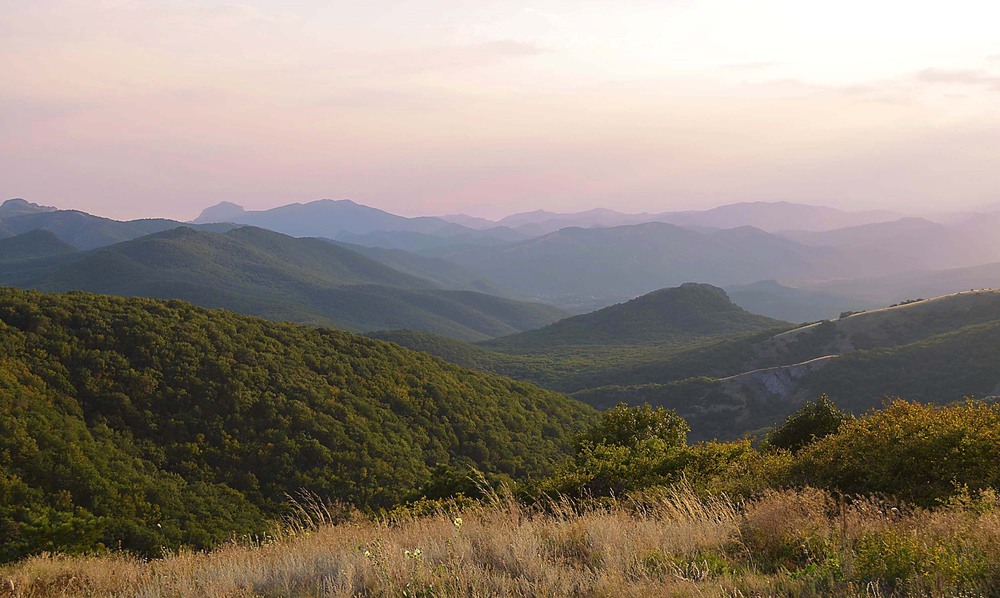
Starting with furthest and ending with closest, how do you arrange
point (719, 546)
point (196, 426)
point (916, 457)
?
1. point (196, 426)
2. point (916, 457)
3. point (719, 546)

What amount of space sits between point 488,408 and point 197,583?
3954 cm

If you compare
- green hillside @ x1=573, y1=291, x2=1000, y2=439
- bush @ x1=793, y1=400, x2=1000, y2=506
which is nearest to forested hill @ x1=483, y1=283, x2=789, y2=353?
green hillside @ x1=573, y1=291, x2=1000, y2=439

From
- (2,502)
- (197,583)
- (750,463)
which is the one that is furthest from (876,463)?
(2,502)

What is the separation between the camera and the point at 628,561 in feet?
20.6

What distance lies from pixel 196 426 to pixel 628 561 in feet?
97.8

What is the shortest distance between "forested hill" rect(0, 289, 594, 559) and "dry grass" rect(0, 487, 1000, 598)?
10833mm

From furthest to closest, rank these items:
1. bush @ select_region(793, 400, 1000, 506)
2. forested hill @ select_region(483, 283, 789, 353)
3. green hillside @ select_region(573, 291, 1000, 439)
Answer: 1. forested hill @ select_region(483, 283, 789, 353)
2. green hillside @ select_region(573, 291, 1000, 439)
3. bush @ select_region(793, 400, 1000, 506)

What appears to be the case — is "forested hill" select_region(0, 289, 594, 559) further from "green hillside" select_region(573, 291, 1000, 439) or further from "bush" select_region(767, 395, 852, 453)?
"green hillside" select_region(573, 291, 1000, 439)

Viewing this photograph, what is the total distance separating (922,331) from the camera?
100688 millimetres

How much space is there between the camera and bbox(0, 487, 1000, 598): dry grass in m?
5.38

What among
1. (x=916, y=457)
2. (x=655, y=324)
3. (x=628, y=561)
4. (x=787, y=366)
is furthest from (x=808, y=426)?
(x=655, y=324)

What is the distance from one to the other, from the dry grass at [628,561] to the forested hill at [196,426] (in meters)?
10.8

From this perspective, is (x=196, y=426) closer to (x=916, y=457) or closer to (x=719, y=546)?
(x=719, y=546)

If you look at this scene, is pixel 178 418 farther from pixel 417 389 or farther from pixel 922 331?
pixel 922 331
